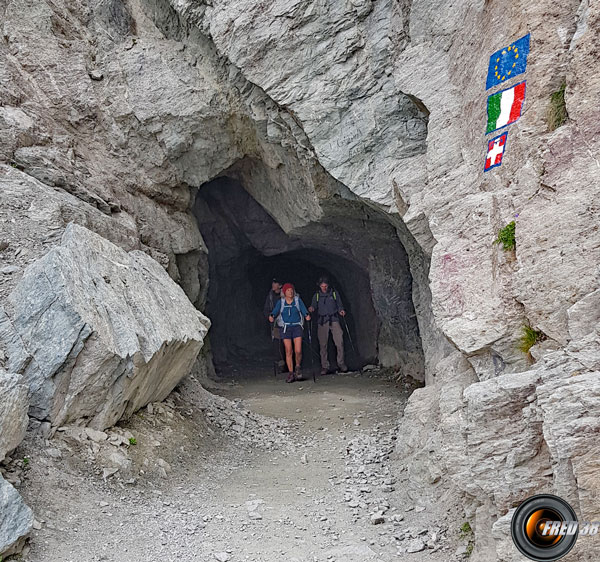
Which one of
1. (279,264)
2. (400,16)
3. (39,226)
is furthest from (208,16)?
(279,264)

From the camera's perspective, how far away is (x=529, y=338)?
4.95 metres

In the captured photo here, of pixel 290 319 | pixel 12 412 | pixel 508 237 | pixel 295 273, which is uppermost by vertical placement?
pixel 295 273

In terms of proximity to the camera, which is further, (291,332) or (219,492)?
(291,332)

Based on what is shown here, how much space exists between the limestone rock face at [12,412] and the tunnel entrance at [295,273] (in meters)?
6.67

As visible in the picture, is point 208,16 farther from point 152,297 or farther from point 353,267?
point 353,267

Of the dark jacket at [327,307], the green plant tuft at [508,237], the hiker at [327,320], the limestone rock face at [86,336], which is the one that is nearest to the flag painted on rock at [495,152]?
the green plant tuft at [508,237]

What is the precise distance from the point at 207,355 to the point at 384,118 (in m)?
6.61

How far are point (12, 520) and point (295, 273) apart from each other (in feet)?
49.6

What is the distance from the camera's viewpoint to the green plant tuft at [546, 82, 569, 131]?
5.46 m

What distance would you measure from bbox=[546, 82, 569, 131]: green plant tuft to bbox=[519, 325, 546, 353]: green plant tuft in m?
1.96

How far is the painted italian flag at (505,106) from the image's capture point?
5891 mm

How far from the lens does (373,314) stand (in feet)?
48.9

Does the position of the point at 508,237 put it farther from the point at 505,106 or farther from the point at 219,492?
the point at 219,492

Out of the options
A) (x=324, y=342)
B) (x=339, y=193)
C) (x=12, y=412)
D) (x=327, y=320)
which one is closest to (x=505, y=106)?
(x=339, y=193)
